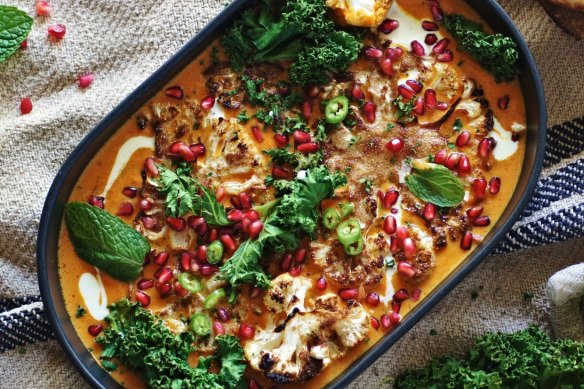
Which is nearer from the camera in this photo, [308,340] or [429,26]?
[308,340]

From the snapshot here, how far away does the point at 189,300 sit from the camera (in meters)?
3.98

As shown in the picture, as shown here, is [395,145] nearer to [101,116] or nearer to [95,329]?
[101,116]

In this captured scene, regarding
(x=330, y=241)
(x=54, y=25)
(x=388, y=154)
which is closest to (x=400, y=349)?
(x=330, y=241)

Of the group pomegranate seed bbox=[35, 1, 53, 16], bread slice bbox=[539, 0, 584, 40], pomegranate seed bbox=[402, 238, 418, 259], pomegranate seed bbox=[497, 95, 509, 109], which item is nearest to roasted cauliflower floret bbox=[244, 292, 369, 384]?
pomegranate seed bbox=[402, 238, 418, 259]

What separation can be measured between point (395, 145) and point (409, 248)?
0.51 meters

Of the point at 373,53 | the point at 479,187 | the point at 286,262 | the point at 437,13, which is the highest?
the point at 437,13

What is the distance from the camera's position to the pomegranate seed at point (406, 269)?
394 centimetres

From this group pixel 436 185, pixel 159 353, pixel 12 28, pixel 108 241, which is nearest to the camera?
pixel 159 353

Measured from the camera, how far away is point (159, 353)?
3.80 metres

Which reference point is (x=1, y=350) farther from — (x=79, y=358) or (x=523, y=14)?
(x=523, y=14)

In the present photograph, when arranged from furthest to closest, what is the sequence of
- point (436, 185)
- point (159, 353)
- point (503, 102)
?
point (503, 102), point (436, 185), point (159, 353)

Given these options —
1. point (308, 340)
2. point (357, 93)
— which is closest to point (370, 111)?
point (357, 93)

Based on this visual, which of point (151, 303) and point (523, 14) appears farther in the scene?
point (523, 14)

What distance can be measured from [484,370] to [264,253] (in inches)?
50.6
